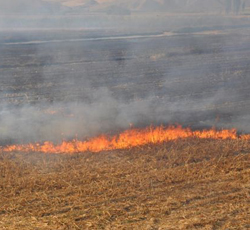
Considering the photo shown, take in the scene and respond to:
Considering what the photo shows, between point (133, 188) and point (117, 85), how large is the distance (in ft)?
44.9

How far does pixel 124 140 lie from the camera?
13312 mm

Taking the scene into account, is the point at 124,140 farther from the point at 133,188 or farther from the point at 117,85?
the point at 117,85

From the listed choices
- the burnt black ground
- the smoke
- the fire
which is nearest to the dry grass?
the fire

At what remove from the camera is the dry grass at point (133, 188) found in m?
8.52

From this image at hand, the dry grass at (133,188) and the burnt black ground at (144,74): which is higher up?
the burnt black ground at (144,74)

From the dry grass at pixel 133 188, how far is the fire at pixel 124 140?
0.56 metres

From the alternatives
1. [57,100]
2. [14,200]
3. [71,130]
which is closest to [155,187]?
[14,200]

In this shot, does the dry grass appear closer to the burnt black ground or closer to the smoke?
the smoke

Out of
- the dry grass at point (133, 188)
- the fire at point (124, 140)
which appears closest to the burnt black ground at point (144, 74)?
the fire at point (124, 140)

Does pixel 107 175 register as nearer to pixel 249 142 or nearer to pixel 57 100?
pixel 249 142

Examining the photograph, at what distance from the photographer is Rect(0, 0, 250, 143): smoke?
15.7 m

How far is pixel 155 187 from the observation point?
10.0 meters

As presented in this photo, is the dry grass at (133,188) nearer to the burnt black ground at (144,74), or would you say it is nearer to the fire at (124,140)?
the fire at (124,140)

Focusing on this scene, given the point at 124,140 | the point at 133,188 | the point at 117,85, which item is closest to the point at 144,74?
the point at 117,85
